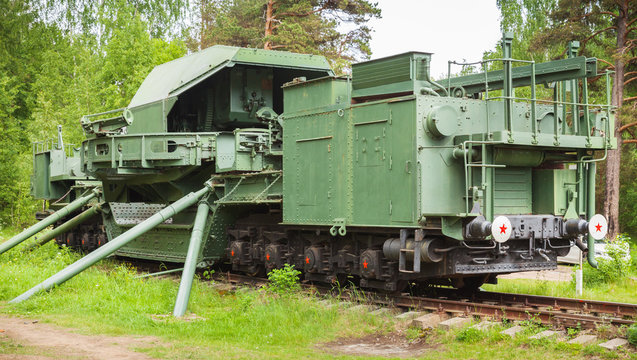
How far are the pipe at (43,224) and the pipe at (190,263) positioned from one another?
4.66 metres

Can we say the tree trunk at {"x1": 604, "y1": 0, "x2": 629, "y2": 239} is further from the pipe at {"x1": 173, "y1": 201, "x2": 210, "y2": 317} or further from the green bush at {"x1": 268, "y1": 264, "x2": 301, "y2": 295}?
the green bush at {"x1": 268, "y1": 264, "x2": 301, "y2": 295}

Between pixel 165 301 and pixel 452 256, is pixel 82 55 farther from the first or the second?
pixel 452 256

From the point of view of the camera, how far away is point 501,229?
9984 mm

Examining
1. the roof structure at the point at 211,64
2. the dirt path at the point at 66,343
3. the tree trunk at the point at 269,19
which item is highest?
the tree trunk at the point at 269,19

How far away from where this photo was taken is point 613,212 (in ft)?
85.0

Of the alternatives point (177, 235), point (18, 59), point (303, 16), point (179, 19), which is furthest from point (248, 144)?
point (18, 59)

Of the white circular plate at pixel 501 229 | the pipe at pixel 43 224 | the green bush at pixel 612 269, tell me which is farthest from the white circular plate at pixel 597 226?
the pipe at pixel 43 224

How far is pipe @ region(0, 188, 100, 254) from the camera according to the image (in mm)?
16422

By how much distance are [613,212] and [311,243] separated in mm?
16548

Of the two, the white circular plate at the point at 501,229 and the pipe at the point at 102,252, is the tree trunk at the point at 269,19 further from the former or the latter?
the white circular plate at the point at 501,229

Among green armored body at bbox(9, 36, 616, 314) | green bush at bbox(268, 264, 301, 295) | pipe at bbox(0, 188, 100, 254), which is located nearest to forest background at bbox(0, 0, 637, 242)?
pipe at bbox(0, 188, 100, 254)

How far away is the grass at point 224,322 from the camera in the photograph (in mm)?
8406

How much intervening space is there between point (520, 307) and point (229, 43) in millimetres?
27526

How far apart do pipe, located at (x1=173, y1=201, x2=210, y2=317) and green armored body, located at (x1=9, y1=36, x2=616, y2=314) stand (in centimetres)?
3
